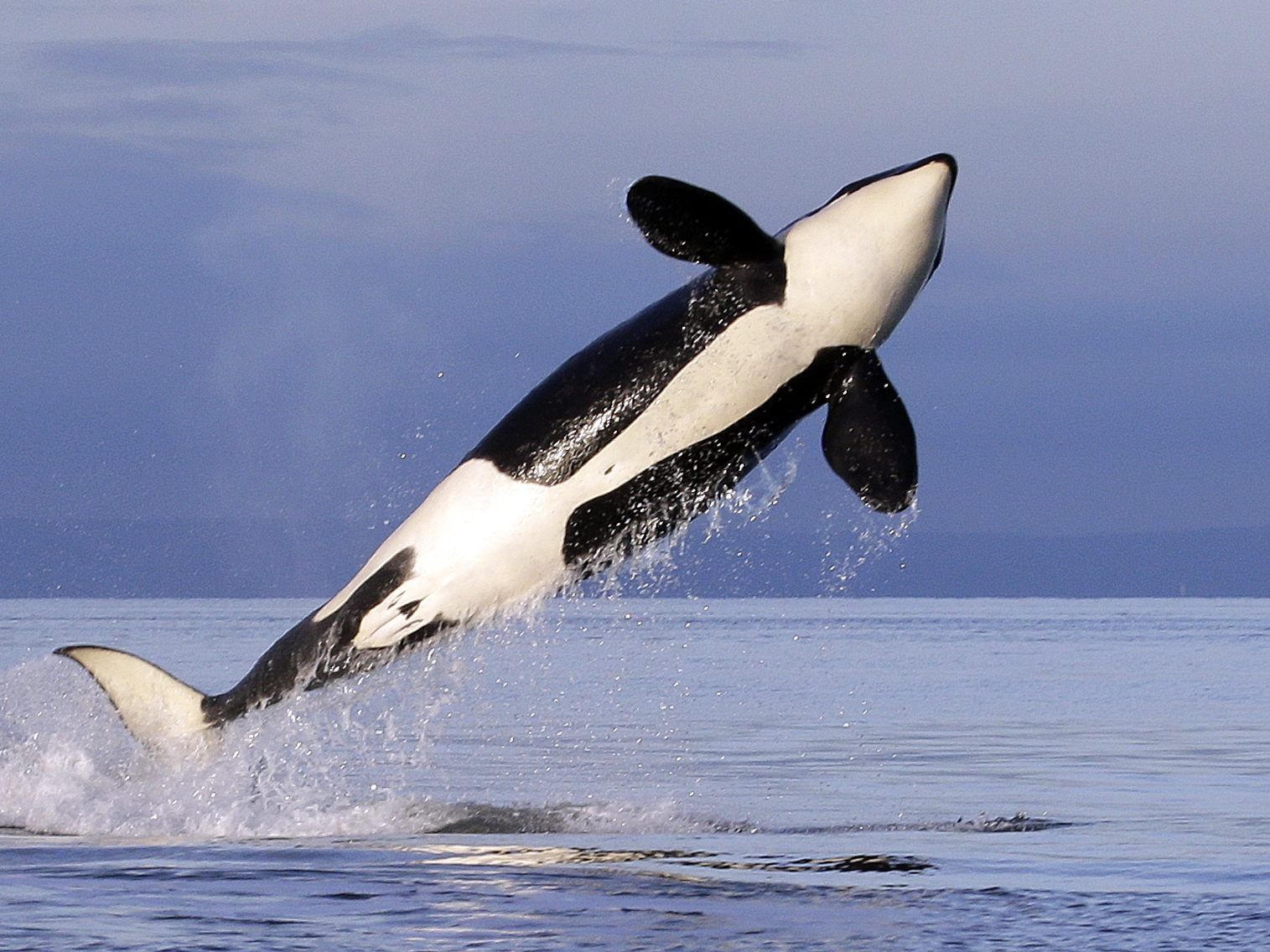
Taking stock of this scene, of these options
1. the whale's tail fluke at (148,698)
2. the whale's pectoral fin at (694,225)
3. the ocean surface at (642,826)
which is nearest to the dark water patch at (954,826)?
the ocean surface at (642,826)

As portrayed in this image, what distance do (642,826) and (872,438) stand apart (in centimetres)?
317

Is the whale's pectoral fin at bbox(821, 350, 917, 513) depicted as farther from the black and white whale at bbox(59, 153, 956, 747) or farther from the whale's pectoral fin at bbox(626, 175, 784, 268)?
the whale's pectoral fin at bbox(626, 175, 784, 268)

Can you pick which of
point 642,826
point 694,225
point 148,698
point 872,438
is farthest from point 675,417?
point 148,698

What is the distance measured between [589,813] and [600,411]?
356 cm

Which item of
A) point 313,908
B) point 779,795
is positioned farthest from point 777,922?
point 779,795

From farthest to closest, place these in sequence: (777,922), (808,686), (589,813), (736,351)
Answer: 1. (808,686)
2. (589,813)
3. (736,351)
4. (777,922)

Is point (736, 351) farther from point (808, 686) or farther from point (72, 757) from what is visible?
point (808, 686)

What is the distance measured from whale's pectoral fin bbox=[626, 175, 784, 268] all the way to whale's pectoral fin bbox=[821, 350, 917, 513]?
0.94m

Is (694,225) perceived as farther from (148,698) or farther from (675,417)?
(148,698)

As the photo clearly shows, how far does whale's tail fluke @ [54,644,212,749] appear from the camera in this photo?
42.6 ft

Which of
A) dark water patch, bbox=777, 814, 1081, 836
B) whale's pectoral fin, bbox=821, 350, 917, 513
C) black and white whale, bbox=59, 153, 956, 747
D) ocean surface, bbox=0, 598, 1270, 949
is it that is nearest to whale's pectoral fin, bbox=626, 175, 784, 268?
black and white whale, bbox=59, 153, 956, 747

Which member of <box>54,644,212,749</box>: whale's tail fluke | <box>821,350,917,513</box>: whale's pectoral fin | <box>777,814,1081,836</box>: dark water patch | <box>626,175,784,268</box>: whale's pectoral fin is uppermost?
<box>626,175,784,268</box>: whale's pectoral fin

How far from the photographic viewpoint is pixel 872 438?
40.3 ft

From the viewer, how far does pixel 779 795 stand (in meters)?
16.2
